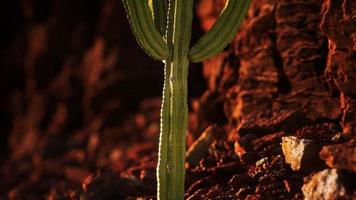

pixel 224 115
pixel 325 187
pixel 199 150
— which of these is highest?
pixel 224 115

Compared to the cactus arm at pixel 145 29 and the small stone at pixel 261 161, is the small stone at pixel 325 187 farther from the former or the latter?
the cactus arm at pixel 145 29

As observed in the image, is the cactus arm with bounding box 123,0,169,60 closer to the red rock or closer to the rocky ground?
the rocky ground

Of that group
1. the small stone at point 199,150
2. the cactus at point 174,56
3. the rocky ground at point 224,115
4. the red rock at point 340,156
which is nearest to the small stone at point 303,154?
the rocky ground at point 224,115

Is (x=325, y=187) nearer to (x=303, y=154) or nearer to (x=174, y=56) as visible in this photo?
(x=303, y=154)

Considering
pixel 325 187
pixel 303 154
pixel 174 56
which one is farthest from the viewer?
pixel 174 56

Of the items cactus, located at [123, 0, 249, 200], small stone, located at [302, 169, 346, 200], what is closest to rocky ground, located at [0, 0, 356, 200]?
small stone, located at [302, 169, 346, 200]

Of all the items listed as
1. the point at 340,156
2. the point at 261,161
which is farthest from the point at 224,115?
the point at 340,156
